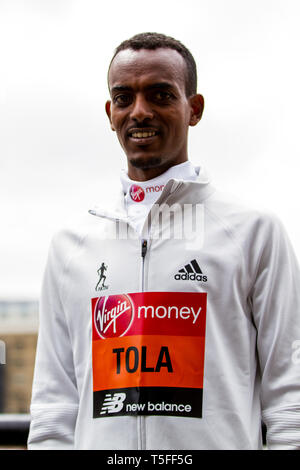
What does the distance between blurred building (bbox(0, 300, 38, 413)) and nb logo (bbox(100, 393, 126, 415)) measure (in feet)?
236

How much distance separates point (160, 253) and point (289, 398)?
556 millimetres

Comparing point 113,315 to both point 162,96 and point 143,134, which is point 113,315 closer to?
point 143,134

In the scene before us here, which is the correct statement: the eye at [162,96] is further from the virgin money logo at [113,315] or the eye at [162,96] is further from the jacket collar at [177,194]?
the virgin money logo at [113,315]

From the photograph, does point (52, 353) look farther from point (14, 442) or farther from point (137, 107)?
point (137, 107)

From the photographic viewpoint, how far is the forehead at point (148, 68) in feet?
7.05

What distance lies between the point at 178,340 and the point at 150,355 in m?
0.09

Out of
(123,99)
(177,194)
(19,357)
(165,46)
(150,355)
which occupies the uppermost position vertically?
(165,46)

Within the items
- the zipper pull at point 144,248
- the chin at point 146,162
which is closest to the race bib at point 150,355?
the zipper pull at point 144,248

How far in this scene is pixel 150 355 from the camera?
6.43ft

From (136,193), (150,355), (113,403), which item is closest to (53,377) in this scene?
(113,403)

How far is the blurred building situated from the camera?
7356 centimetres

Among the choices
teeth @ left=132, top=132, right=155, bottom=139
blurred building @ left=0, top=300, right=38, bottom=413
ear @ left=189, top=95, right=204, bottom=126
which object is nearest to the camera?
teeth @ left=132, top=132, right=155, bottom=139

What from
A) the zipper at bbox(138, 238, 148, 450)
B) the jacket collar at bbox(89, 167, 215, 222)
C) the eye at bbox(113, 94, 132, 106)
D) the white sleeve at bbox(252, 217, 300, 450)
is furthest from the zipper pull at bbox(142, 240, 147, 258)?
the eye at bbox(113, 94, 132, 106)

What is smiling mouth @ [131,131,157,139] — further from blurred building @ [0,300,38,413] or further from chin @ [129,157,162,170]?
blurred building @ [0,300,38,413]
